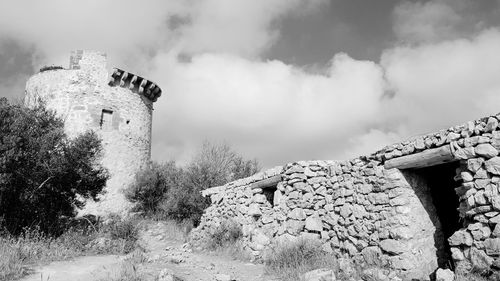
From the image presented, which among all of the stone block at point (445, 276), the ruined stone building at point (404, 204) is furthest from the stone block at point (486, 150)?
the stone block at point (445, 276)

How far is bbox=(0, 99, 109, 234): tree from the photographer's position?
8.30 meters

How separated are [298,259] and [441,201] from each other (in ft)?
9.25

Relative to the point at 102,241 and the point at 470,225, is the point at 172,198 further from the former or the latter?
the point at 470,225

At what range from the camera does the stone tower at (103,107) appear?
1602 centimetres

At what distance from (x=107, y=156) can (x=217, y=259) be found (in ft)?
30.4

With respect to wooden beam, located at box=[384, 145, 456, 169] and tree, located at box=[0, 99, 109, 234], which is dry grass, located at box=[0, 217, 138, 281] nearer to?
tree, located at box=[0, 99, 109, 234]

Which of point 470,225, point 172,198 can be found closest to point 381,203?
point 470,225

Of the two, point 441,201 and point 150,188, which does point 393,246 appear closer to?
point 441,201

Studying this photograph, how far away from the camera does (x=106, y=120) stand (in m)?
16.6

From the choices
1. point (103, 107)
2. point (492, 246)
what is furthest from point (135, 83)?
point (492, 246)

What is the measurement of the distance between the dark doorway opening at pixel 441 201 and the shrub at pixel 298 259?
185cm

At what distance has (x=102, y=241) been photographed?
10.0 meters

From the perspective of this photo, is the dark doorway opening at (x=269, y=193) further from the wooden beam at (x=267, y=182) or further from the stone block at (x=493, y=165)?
the stone block at (x=493, y=165)

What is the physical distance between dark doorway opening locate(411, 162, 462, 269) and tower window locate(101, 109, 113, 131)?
1358 centimetres
